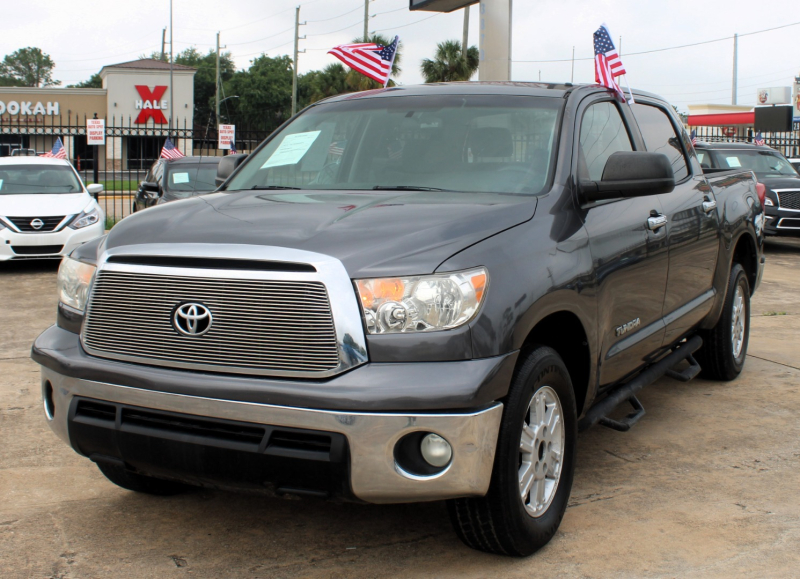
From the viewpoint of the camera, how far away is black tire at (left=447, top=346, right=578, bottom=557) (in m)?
3.02

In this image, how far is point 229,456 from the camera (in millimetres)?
2916

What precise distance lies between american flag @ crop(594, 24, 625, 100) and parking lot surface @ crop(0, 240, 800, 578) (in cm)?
219

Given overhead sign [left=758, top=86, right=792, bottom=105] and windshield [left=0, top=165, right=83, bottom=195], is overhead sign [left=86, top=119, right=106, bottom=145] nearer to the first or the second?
windshield [left=0, top=165, right=83, bottom=195]

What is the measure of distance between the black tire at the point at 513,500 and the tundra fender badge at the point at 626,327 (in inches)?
26.2

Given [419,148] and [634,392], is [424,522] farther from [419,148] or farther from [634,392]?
[419,148]

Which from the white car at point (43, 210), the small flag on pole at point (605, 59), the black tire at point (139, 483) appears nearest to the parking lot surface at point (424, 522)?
the black tire at point (139, 483)

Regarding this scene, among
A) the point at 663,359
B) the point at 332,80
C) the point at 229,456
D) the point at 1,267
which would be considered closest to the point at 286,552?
the point at 229,456

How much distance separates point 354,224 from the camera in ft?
10.4

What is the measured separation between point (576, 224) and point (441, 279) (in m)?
1.00

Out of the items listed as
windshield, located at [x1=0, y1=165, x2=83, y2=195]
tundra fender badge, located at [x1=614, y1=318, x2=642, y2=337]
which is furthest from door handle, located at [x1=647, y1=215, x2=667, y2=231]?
windshield, located at [x1=0, y1=165, x2=83, y2=195]

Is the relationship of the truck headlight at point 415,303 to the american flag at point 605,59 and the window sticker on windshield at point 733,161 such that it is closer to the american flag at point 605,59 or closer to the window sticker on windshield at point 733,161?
the american flag at point 605,59

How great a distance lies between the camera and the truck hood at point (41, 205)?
1178 centimetres

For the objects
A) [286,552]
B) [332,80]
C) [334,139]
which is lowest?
[286,552]

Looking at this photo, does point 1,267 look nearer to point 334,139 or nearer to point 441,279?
point 334,139
